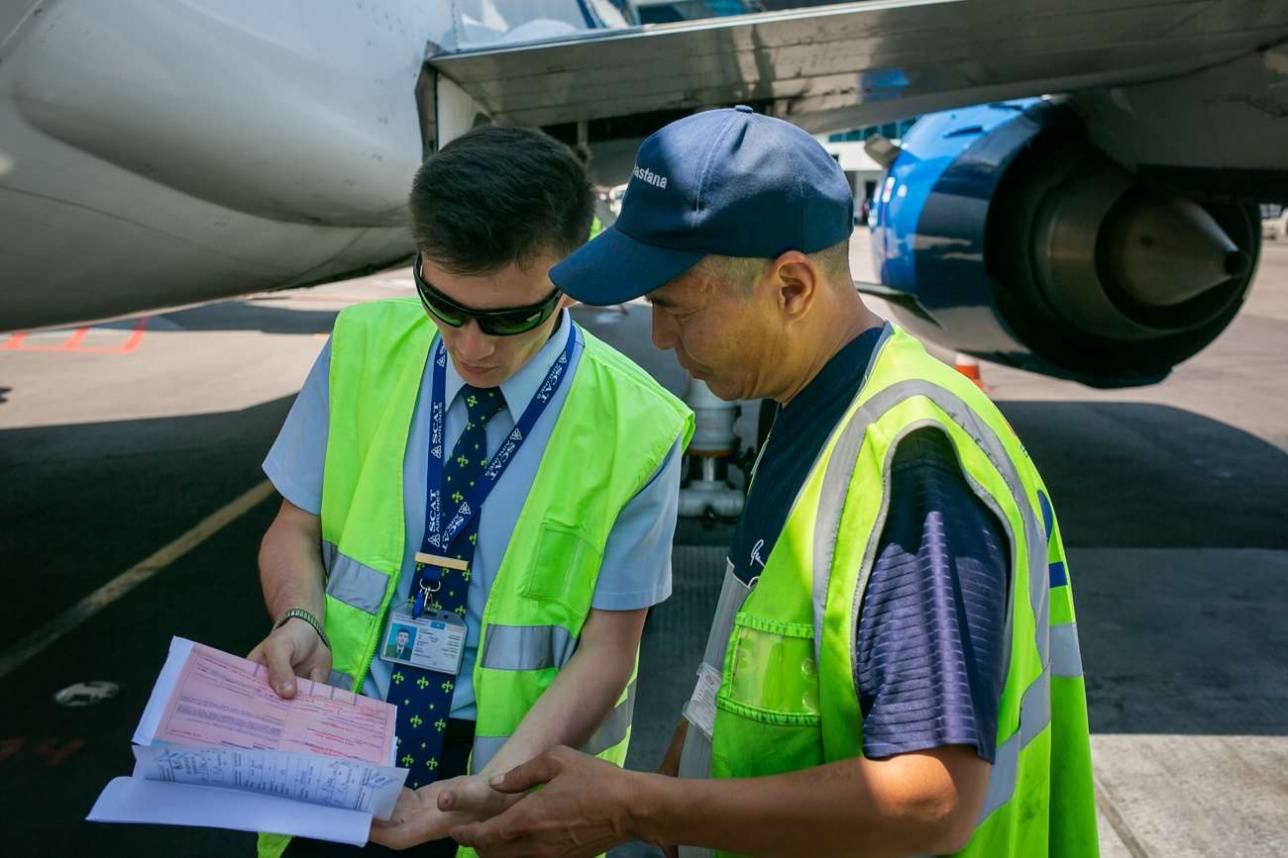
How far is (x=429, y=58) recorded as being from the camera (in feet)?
15.0

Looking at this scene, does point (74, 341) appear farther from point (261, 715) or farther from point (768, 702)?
point (768, 702)

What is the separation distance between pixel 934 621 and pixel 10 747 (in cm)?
374

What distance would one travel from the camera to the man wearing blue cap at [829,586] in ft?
3.88

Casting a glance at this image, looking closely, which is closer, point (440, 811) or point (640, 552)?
point (440, 811)

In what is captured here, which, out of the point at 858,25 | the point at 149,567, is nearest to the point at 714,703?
the point at 858,25

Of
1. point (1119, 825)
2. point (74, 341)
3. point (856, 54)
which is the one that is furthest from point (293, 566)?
point (74, 341)

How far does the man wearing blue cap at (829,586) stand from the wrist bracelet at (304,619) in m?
0.48

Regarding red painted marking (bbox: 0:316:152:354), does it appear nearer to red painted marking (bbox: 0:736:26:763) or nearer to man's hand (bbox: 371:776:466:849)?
red painted marking (bbox: 0:736:26:763)

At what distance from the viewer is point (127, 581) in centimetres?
535

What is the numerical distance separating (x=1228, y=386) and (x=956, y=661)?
34.2 ft

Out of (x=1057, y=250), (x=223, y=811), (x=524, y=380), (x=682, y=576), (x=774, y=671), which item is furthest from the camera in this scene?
(x=1057, y=250)

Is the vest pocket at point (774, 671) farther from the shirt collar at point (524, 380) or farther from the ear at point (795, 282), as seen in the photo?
the shirt collar at point (524, 380)

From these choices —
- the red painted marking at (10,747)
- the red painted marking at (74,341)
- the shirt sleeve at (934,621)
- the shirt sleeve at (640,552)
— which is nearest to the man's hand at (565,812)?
the shirt sleeve at (934,621)

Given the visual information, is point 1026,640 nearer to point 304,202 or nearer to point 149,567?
point 304,202
